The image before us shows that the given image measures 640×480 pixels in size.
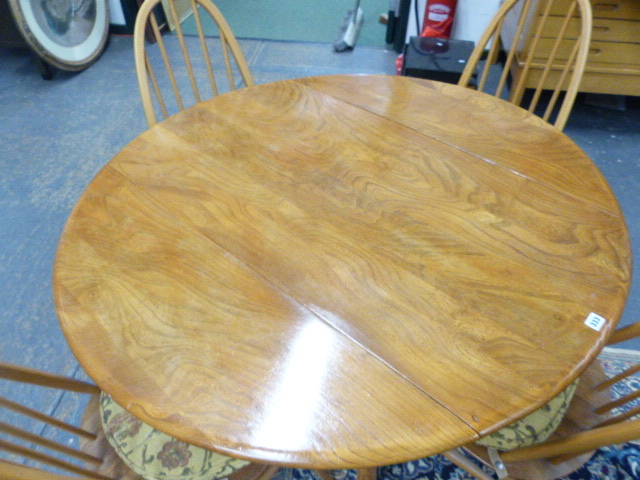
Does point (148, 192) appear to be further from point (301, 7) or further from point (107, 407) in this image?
point (301, 7)

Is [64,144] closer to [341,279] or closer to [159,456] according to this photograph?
[159,456]

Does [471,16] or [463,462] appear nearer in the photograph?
[463,462]

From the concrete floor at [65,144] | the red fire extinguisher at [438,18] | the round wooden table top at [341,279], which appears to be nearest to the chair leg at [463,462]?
the round wooden table top at [341,279]

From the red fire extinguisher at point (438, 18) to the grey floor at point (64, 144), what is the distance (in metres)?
0.35

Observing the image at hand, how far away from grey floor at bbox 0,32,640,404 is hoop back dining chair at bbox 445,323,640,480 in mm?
743

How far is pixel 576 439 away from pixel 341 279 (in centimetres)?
44

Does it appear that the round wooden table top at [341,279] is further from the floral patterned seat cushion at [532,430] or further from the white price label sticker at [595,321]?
the floral patterned seat cushion at [532,430]

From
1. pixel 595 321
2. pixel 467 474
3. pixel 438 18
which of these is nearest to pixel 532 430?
pixel 595 321

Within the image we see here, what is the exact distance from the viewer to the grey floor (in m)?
1.55

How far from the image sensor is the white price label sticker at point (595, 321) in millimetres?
658

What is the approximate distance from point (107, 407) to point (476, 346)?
0.72m

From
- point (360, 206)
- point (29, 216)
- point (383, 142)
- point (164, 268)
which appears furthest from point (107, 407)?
point (29, 216)

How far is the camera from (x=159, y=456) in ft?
2.53

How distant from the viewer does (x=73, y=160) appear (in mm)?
2242
